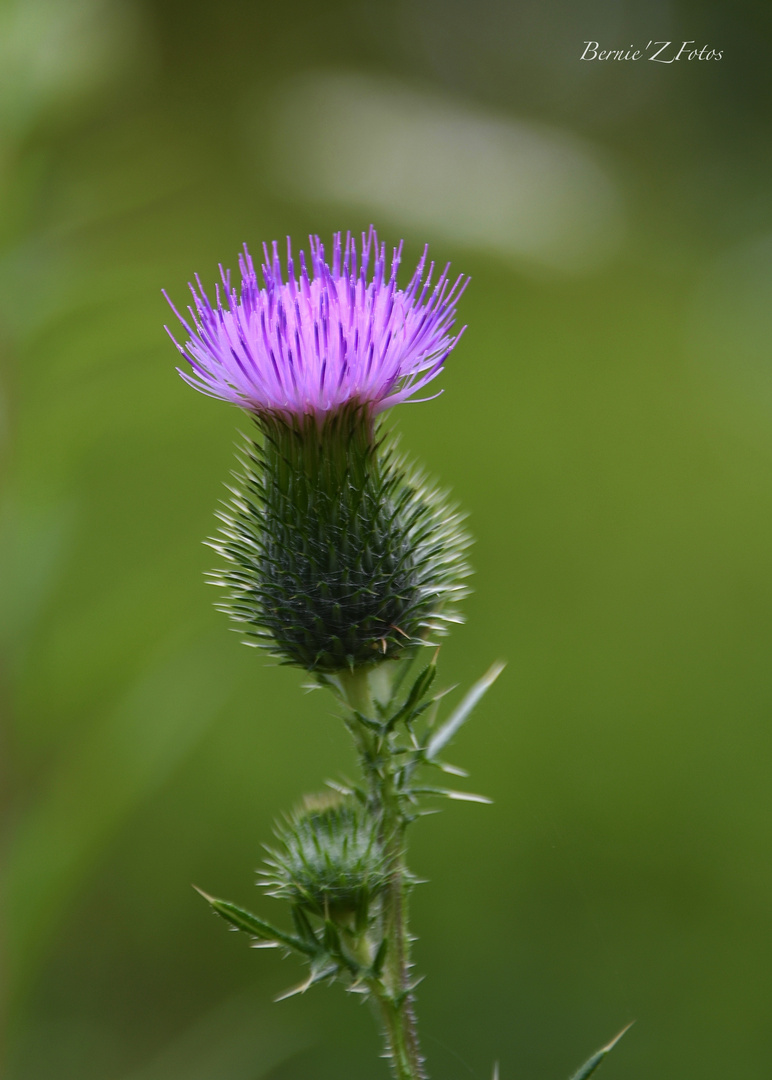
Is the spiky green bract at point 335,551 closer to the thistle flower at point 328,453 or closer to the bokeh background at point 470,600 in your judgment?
the thistle flower at point 328,453

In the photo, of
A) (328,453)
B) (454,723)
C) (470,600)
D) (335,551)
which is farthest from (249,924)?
(470,600)

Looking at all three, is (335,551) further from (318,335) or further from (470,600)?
(470,600)

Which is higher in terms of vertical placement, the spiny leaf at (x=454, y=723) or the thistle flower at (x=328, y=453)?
the thistle flower at (x=328, y=453)

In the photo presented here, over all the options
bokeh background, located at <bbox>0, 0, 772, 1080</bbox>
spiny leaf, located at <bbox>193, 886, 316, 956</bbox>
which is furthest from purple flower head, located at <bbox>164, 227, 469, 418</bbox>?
spiny leaf, located at <bbox>193, 886, 316, 956</bbox>

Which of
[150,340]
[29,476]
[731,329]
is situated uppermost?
[731,329]

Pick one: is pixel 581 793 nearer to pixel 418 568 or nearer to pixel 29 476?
pixel 418 568

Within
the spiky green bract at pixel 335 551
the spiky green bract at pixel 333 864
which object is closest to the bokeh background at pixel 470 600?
the spiky green bract at pixel 335 551

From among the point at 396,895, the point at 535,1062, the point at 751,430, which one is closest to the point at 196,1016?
the point at 535,1062

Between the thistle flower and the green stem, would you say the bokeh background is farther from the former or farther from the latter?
the green stem
